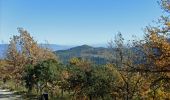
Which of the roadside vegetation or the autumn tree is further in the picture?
the autumn tree

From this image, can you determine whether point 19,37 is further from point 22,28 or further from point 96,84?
point 96,84

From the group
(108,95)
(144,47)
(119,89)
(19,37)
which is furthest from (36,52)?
(144,47)

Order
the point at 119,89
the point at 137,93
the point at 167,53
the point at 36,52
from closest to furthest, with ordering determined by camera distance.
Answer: the point at 167,53 < the point at 137,93 < the point at 119,89 < the point at 36,52

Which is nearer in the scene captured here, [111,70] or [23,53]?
[111,70]

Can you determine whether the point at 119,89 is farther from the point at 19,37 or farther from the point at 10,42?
the point at 10,42

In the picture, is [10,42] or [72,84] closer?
[72,84]

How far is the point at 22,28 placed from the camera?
82.3 m

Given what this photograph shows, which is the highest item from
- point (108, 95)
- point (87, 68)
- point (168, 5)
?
point (168, 5)

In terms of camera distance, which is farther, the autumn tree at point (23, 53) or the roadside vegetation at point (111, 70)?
the autumn tree at point (23, 53)


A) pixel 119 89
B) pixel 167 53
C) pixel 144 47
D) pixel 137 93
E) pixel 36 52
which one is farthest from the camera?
pixel 36 52

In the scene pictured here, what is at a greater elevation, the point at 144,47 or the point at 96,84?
the point at 144,47

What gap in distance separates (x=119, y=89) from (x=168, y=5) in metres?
29.5

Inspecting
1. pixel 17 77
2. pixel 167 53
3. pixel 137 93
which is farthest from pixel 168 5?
pixel 17 77

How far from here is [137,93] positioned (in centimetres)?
5175
